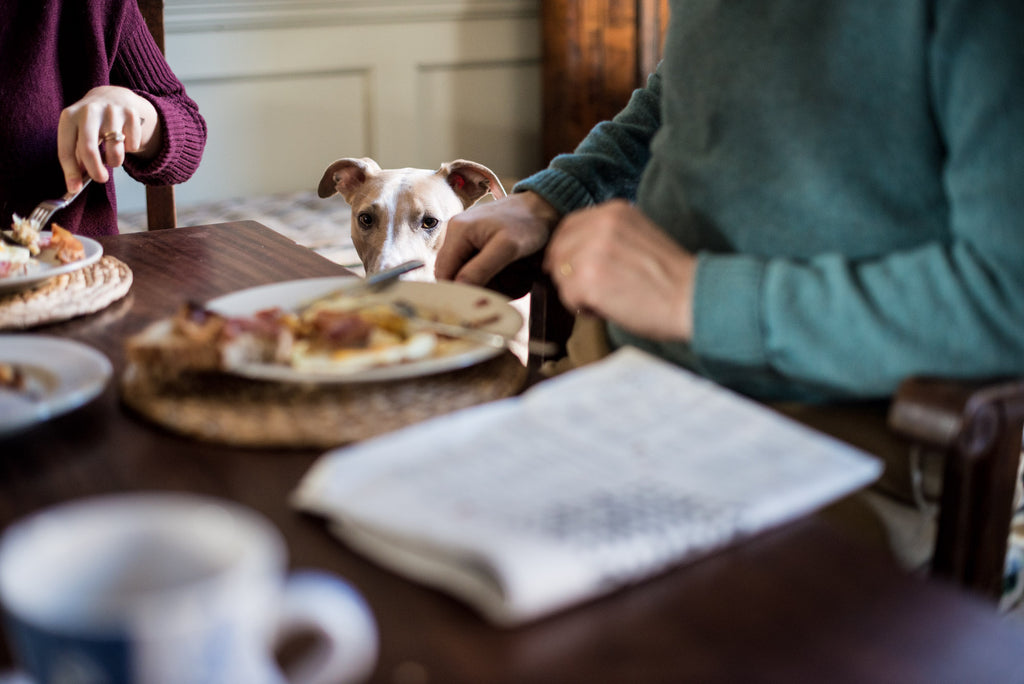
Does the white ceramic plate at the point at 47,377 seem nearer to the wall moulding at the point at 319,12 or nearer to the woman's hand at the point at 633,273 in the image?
the woman's hand at the point at 633,273

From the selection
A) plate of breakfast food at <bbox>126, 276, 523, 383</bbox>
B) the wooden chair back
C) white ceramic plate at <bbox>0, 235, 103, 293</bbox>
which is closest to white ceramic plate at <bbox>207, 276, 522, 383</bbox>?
plate of breakfast food at <bbox>126, 276, 523, 383</bbox>

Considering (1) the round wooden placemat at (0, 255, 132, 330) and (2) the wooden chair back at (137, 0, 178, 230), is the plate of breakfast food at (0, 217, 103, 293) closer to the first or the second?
→ (1) the round wooden placemat at (0, 255, 132, 330)

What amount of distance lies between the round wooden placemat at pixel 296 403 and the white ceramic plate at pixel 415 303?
1 cm

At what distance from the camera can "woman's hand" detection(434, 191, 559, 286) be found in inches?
42.2

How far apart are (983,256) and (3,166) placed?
4.77 feet

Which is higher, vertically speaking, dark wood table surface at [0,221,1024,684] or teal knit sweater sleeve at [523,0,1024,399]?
teal knit sweater sleeve at [523,0,1024,399]

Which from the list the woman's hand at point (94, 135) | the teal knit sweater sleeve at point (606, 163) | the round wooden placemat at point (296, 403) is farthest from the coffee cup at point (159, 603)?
the woman's hand at point (94, 135)

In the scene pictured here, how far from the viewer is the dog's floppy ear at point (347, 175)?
237 cm

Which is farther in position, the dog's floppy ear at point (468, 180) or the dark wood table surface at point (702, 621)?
the dog's floppy ear at point (468, 180)

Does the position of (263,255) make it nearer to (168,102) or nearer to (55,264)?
(55,264)

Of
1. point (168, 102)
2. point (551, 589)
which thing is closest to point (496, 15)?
point (168, 102)

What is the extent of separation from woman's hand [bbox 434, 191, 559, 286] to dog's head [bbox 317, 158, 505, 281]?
1.20m

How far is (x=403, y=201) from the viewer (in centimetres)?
236

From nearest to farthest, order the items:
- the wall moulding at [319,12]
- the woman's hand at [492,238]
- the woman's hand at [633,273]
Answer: the woman's hand at [633,273], the woman's hand at [492,238], the wall moulding at [319,12]
